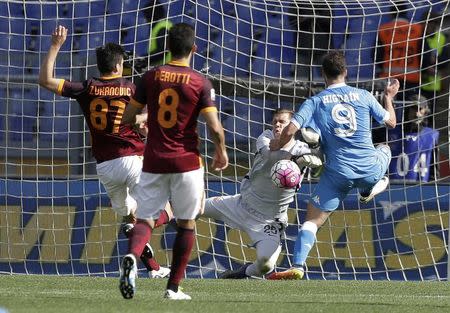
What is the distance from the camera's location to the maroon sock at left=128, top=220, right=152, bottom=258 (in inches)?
310

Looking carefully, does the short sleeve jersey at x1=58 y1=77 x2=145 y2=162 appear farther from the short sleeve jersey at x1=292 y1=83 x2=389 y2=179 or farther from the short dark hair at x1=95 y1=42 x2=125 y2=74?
the short sleeve jersey at x1=292 y1=83 x2=389 y2=179

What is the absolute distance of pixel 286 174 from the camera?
10500 mm

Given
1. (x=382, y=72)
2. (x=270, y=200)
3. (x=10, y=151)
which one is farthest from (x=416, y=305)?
(x=10, y=151)

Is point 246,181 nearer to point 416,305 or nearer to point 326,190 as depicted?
point 326,190

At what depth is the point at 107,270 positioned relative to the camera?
13016 millimetres

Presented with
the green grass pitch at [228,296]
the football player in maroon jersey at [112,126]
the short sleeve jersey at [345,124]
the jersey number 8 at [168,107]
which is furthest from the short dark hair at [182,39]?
the short sleeve jersey at [345,124]

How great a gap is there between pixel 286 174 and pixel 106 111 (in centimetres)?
165

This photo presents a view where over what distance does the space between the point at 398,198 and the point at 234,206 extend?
2.28 meters

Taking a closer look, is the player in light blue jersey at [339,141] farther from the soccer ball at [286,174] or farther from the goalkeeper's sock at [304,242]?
the soccer ball at [286,174]

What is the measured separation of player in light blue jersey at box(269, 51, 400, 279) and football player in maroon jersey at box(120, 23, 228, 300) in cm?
244

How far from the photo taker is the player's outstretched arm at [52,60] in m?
9.64

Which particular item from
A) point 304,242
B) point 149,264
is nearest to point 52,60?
point 149,264

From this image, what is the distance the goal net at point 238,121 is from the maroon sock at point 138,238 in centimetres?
493

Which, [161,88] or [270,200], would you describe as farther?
[270,200]
